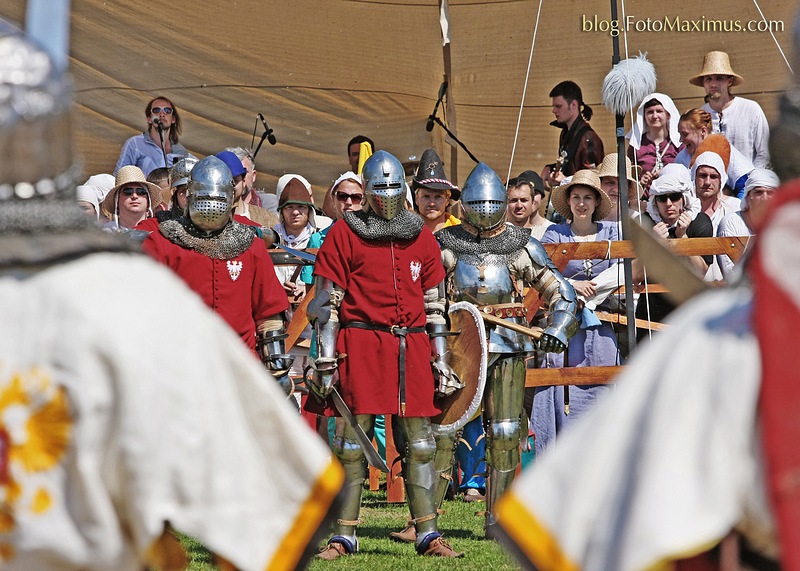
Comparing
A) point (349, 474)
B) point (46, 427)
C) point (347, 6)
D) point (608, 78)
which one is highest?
point (347, 6)

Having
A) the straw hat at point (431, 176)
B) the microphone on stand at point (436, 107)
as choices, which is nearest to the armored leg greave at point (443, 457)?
the straw hat at point (431, 176)

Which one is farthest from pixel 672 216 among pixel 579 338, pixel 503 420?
pixel 503 420

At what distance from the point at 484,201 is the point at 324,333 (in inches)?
52.1

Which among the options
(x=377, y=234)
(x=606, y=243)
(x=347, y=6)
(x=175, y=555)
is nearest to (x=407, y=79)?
(x=347, y=6)

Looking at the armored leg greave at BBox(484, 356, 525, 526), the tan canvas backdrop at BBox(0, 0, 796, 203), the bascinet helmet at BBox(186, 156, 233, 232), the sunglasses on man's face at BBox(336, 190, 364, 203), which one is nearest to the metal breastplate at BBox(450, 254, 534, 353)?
the armored leg greave at BBox(484, 356, 525, 526)

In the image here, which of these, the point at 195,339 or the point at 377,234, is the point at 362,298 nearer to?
the point at 377,234

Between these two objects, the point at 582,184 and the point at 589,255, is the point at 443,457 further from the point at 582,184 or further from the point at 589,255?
the point at 582,184

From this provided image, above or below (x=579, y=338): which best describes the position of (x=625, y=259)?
above

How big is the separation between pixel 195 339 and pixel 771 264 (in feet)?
3.44

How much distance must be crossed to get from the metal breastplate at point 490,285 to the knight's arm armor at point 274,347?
115cm

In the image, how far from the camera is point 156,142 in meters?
10.9

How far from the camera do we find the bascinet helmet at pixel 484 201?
27.6ft

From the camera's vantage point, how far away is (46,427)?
2.70m

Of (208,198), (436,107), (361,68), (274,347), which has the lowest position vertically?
(274,347)
